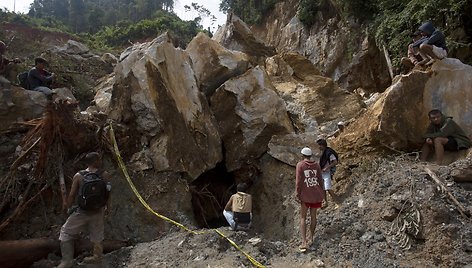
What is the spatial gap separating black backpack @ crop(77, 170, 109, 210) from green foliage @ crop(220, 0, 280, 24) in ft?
76.1

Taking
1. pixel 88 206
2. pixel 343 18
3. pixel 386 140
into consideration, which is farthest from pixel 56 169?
pixel 343 18

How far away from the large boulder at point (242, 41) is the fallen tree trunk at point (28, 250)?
41.9 ft

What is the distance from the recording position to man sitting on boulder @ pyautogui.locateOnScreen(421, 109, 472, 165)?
699 cm

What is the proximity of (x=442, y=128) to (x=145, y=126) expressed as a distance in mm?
6082

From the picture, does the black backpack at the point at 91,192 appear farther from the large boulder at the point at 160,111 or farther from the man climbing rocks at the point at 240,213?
the large boulder at the point at 160,111

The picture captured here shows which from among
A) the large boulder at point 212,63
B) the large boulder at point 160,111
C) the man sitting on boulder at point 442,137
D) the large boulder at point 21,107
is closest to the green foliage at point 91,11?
the large boulder at point 212,63

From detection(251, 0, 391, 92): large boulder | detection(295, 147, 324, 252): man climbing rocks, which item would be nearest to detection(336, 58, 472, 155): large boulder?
detection(295, 147, 324, 252): man climbing rocks

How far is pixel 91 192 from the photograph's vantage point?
5.47 m

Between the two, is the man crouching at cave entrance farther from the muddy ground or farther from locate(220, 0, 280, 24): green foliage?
locate(220, 0, 280, 24): green foliage

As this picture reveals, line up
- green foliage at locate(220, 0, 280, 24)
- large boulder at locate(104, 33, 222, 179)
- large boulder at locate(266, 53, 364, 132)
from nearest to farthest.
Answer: large boulder at locate(104, 33, 222, 179) < large boulder at locate(266, 53, 364, 132) < green foliage at locate(220, 0, 280, 24)

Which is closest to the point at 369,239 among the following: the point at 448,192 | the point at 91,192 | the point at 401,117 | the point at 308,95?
the point at 448,192

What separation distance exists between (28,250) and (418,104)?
299 inches

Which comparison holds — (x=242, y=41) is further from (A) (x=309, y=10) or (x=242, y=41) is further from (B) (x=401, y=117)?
(B) (x=401, y=117)

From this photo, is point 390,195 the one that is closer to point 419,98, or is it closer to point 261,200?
point 419,98
